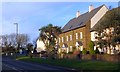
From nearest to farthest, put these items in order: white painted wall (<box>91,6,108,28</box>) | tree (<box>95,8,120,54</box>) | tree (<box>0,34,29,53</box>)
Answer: tree (<box>95,8,120,54</box>), white painted wall (<box>91,6,108,28</box>), tree (<box>0,34,29,53</box>)

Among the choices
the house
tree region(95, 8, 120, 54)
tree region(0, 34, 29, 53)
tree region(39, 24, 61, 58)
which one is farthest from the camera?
tree region(0, 34, 29, 53)

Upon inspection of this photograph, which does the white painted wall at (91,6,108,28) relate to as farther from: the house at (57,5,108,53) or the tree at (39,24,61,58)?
the tree at (39,24,61,58)

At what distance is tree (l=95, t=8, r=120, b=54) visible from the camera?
140ft

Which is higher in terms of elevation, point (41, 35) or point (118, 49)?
point (41, 35)

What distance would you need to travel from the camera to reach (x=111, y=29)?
145 ft

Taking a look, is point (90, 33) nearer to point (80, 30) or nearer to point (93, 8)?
point (80, 30)

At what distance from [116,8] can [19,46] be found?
8562 centimetres

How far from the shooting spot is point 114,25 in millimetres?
43031

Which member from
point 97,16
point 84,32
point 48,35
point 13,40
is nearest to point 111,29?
point 97,16

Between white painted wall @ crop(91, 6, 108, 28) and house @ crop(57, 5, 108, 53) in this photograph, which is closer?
white painted wall @ crop(91, 6, 108, 28)

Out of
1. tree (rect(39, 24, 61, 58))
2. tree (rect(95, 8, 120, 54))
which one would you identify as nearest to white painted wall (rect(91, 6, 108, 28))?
tree (rect(39, 24, 61, 58))

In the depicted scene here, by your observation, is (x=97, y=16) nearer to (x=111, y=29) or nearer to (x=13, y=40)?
(x=111, y=29)

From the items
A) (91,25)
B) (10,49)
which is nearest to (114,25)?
(91,25)

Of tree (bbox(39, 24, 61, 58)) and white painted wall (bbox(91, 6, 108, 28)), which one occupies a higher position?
white painted wall (bbox(91, 6, 108, 28))
